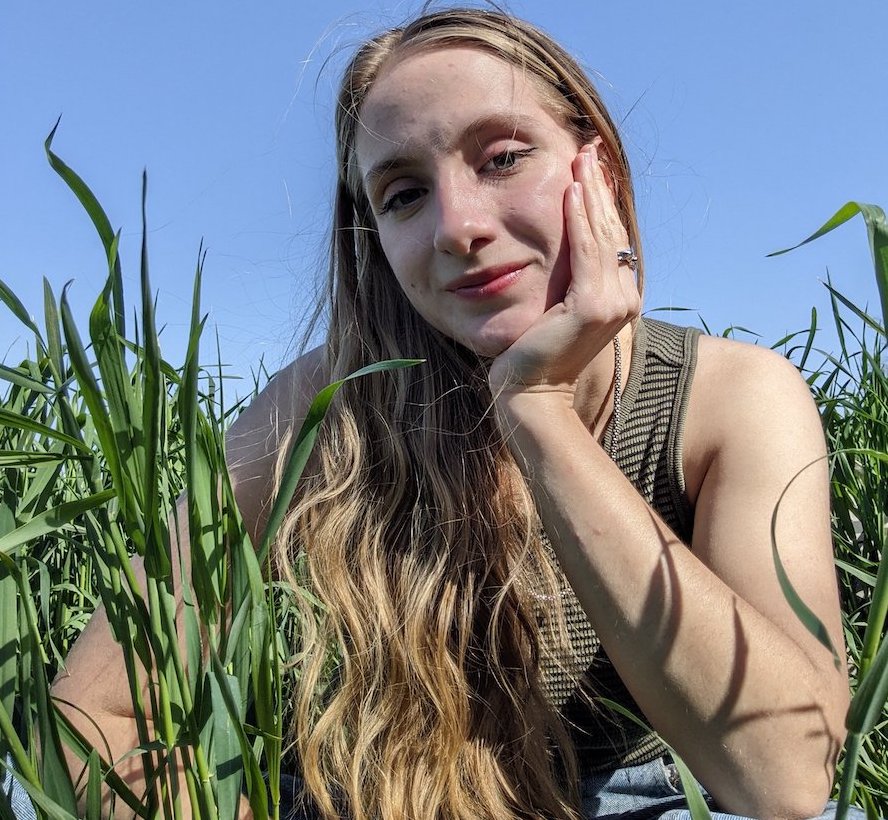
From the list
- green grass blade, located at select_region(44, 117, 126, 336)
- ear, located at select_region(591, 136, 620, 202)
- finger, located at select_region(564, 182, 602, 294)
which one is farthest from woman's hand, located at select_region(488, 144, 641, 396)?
green grass blade, located at select_region(44, 117, 126, 336)

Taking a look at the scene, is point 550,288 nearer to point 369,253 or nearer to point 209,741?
point 369,253

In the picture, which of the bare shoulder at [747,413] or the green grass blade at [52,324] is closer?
the green grass blade at [52,324]

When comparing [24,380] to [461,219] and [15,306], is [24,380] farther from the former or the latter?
[461,219]

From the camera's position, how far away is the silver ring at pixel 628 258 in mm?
1754

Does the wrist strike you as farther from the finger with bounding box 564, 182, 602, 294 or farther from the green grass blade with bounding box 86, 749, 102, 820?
the green grass blade with bounding box 86, 749, 102, 820

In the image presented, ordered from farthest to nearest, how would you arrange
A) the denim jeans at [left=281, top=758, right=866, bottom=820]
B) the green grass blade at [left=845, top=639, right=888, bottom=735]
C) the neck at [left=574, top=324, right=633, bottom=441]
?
the neck at [left=574, top=324, right=633, bottom=441] < the denim jeans at [left=281, top=758, right=866, bottom=820] < the green grass blade at [left=845, top=639, right=888, bottom=735]

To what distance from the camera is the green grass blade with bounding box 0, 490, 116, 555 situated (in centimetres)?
83

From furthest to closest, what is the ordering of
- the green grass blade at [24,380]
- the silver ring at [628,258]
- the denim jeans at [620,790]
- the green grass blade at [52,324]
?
1. the silver ring at [628,258]
2. the denim jeans at [620,790]
3. the green grass blade at [52,324]
4. the green grass blade at [24,380]

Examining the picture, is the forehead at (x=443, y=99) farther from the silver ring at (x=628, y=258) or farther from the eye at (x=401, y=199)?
the silver ring at (x=628, y=258)

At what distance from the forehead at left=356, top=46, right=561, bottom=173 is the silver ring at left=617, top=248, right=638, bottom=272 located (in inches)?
11.2

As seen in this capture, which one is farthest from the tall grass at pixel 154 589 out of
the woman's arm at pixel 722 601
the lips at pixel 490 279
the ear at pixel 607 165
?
the ear at pixel 607 165

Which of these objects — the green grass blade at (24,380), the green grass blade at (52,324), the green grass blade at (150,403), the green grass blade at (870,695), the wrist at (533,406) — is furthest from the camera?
the wrist at (533,406)

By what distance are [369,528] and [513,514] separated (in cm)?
28

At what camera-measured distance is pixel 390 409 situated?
1.98 meters
